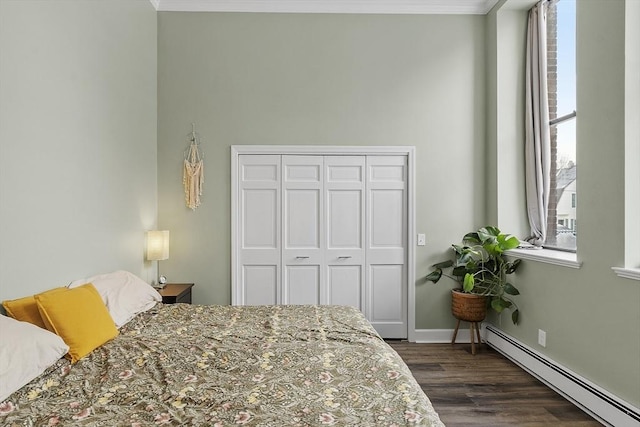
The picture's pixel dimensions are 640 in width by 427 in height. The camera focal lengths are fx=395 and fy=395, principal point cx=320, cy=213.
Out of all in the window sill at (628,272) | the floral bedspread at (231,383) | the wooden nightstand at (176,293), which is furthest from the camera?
the wooden nightstand at (176,293)

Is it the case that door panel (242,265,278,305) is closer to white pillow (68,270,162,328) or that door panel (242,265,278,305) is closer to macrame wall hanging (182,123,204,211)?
macrame wall hanging (182,123,204,211)

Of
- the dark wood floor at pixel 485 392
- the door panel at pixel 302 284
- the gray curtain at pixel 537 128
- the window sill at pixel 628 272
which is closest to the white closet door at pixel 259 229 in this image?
the door panel at pixel 302 284

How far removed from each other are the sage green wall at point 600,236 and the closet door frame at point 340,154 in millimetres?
1351

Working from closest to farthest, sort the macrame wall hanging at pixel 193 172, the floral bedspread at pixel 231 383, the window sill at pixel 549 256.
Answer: the floral bedspread at pixel 231 383, the window sill at pixel 549 256, the macrame wall hanging at pixel 193 172

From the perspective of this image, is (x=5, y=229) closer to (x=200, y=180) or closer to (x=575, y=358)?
(x=200, y=180)

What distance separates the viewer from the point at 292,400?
1.43 metres

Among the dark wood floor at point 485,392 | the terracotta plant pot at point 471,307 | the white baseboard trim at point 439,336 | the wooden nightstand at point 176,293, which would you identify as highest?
the wooden nightstand at point 176,293

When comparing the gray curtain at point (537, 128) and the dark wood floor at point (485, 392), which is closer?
the dark wood floor at point (485, 392)

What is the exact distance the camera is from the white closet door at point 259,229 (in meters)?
4.03

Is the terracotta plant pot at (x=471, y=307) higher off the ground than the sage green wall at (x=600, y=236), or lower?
lower

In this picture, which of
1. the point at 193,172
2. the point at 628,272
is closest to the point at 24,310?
the point at 193,172

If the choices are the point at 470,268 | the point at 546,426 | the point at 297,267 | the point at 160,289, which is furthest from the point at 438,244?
the point at 160,289

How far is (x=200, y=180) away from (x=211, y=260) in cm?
81

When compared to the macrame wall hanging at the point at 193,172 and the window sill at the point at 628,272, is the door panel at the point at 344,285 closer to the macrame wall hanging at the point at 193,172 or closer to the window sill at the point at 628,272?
the macrame wall hanging at the point at 193,172
